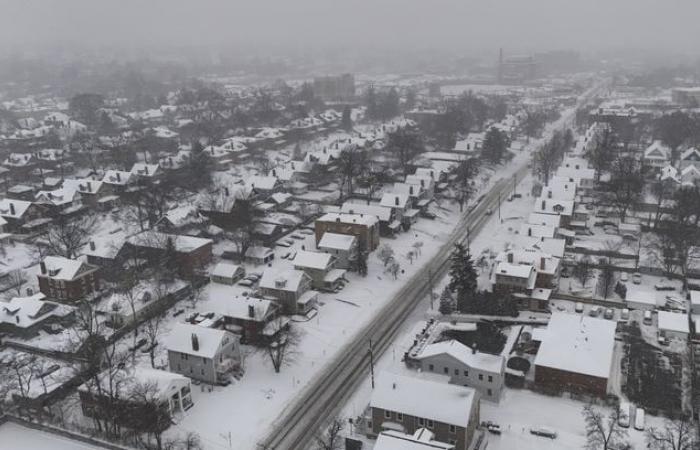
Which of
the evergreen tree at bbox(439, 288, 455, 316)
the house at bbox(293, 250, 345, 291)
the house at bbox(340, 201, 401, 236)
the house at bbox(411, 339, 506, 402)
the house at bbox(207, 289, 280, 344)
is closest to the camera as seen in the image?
the house at bbox(411, 339, 506, 402)

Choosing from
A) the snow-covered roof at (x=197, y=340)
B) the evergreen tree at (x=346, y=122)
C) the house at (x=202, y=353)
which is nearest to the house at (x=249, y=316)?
the house at (x=202, y=353)

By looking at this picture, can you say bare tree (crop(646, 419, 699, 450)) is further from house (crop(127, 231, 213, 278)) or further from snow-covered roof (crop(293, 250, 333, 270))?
house (crop(127, 231, 213, 278))

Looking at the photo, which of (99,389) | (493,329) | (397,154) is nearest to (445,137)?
(397,154)

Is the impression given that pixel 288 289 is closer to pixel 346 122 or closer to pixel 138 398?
pixel 138 398

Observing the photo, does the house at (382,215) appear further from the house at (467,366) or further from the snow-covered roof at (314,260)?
the house at (467,366)

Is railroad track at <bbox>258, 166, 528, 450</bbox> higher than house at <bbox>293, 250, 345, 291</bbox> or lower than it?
lower

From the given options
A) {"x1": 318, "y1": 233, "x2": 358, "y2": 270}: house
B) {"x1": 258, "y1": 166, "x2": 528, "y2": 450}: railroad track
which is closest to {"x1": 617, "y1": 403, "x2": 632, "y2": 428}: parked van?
{"x1": 258, "y1": 166, "x2": 528, "y2": 450}: railroad track

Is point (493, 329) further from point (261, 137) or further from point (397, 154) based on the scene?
point (261, 137)
